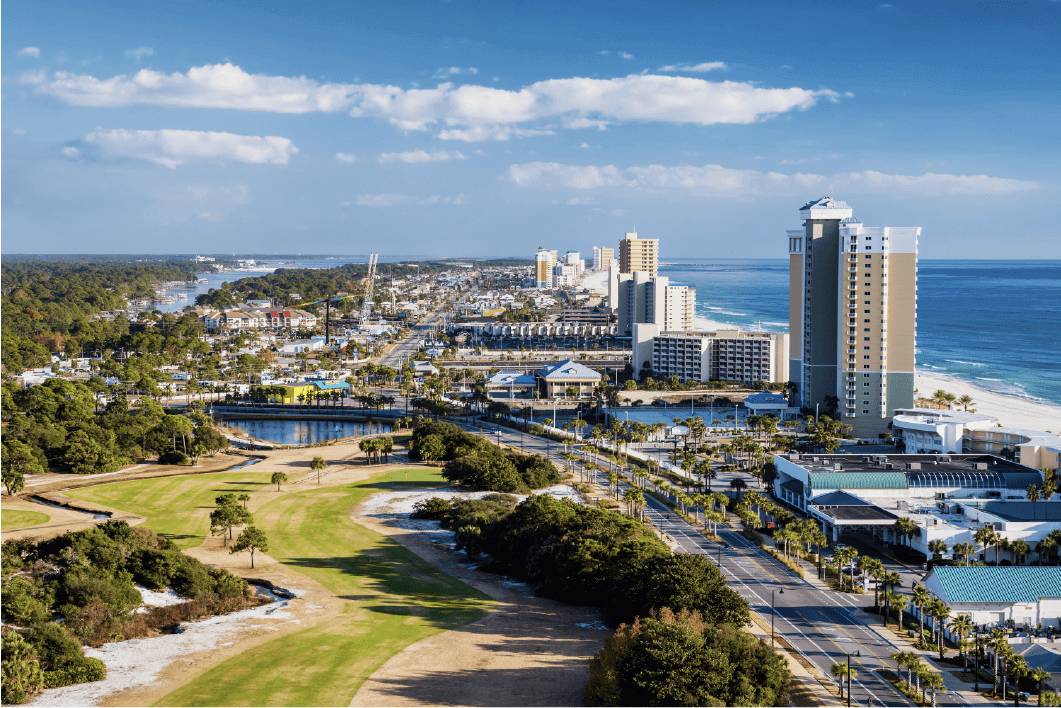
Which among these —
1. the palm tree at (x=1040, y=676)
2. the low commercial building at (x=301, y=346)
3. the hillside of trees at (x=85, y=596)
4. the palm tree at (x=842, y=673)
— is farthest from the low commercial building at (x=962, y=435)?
the low commercial building at (x=301, y=346)

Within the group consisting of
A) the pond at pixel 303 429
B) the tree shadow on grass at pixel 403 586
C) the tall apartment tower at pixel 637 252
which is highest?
the tall apartment tower at pixel 637 252

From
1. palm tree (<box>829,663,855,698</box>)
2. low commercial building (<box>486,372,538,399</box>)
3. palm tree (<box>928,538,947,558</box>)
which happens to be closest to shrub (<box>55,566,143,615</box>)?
palm tree (<box>829,663,855,698</box>)

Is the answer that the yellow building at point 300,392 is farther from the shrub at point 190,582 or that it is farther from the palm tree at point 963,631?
the palm tree at point 963,631

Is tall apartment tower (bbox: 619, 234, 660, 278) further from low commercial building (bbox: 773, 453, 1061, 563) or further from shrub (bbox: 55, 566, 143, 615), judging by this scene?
shrub (bbox: 55, 566, 143, 615)

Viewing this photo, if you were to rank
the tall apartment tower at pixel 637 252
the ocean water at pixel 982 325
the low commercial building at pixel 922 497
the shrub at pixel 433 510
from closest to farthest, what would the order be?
the low commercial building at pixel 922 497 → the shrub at pixel 433 510 → the ocean water at pixel 982 325 → the tall apartment tower at pixel 637 252

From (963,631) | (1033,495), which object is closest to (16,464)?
(963,631)

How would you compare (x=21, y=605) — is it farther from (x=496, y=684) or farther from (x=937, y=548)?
(x=937, y=548)
